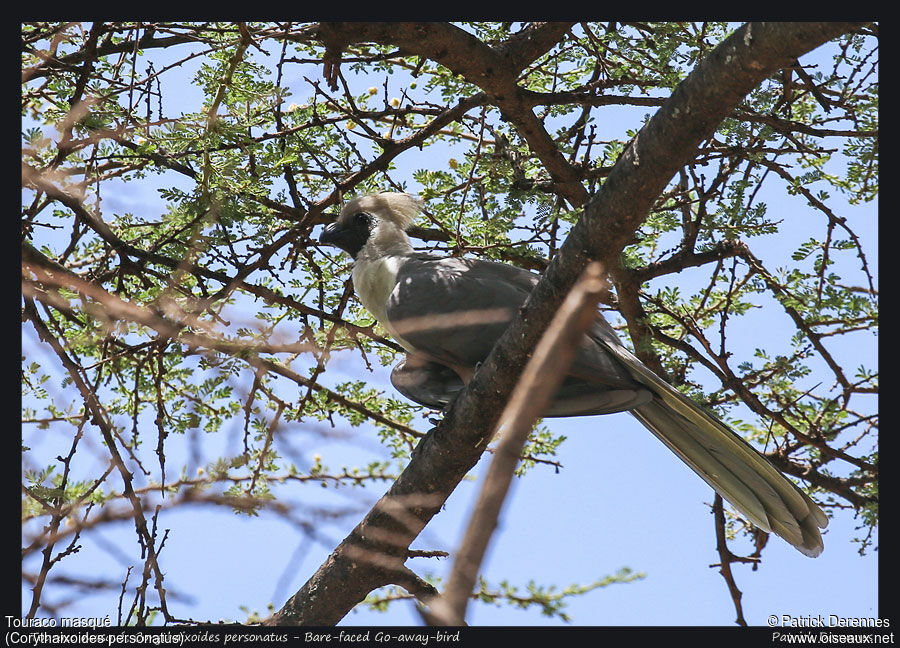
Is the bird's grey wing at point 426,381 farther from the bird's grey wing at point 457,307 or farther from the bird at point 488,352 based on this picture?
the bird's grey wing at point 457,307

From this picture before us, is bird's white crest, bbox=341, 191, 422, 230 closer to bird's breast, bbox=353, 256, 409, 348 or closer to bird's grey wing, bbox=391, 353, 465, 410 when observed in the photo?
bird's breast, bbox=353, 256, 409, 348

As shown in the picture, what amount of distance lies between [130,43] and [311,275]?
1.43 m

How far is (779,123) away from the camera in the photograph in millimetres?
3625

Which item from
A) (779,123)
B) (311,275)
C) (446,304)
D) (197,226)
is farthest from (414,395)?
(779,123)

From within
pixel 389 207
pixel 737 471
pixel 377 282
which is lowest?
pixel 737 471

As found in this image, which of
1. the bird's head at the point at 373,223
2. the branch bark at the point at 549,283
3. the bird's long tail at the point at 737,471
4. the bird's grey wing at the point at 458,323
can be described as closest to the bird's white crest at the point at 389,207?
the bird's head at the point at 373,223

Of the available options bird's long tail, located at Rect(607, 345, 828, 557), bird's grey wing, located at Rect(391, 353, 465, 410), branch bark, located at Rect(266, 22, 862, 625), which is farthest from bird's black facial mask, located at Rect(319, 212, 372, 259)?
bird's long tail, located at Rect(607, 345, 828, 557)

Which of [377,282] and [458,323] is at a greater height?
[377,282]

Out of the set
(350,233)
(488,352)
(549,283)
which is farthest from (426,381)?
(549,283)

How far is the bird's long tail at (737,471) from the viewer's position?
11.1ft

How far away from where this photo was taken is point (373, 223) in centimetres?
483

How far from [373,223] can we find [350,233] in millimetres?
155

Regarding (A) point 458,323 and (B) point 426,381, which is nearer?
(A) point 458,323

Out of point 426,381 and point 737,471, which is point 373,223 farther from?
point 737,471
